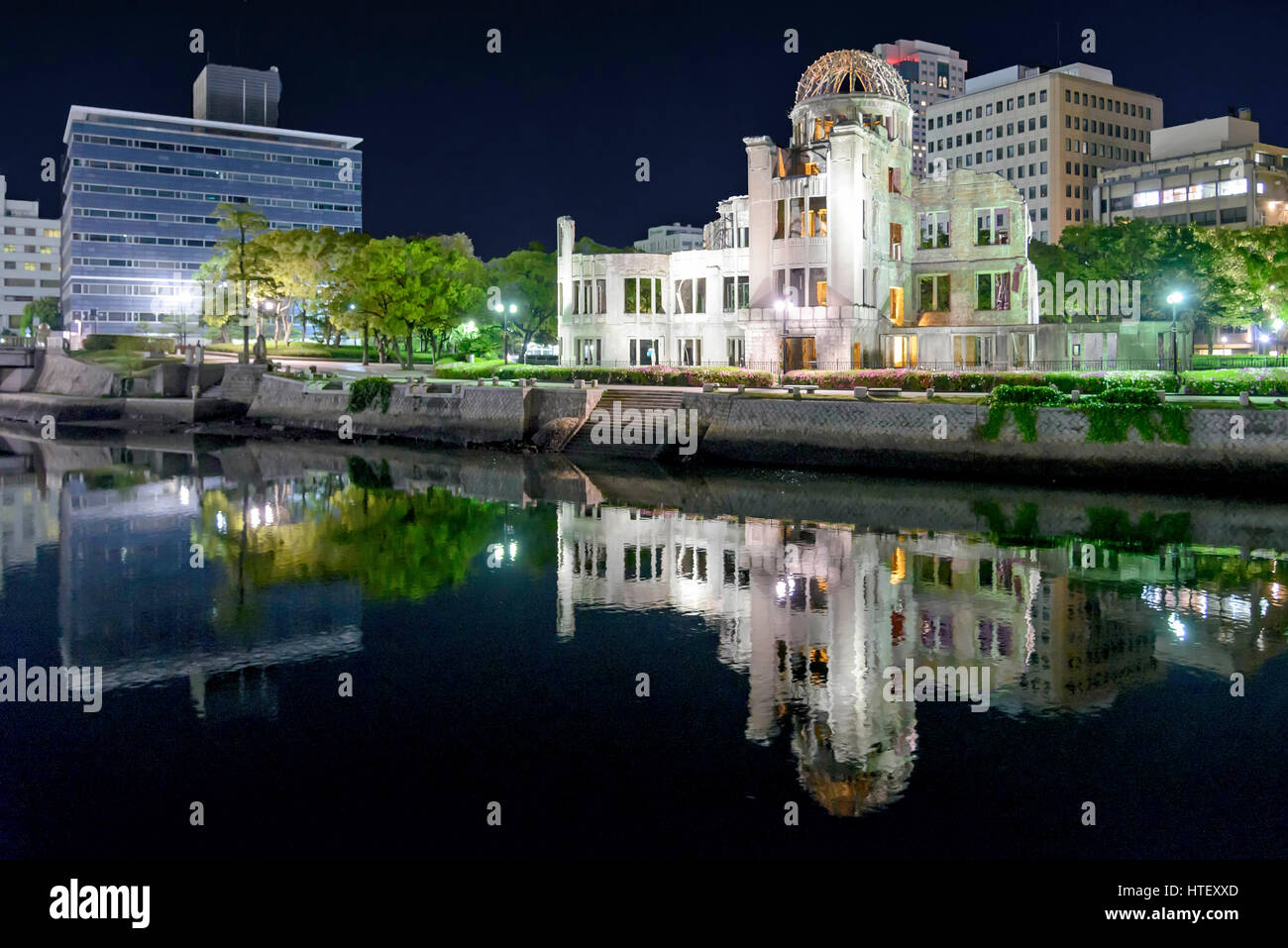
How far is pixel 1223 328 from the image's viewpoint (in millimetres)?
113438

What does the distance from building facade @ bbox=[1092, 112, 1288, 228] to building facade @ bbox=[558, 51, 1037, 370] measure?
2538 inches

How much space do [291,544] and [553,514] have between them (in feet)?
29.2

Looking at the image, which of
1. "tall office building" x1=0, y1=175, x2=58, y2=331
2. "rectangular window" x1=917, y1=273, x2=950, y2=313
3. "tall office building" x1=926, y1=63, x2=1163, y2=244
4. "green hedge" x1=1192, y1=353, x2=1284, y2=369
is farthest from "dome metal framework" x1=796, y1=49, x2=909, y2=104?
"tall office building" x1=0, y1=175, x2=58, y2=331

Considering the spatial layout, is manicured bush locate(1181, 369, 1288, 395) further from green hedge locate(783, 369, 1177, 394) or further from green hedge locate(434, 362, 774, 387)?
green hedge locate(434, 362, 774, 387)

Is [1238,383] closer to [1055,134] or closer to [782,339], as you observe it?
[782,339]

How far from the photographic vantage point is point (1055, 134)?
5694 inches

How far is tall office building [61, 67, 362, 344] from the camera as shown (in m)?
143

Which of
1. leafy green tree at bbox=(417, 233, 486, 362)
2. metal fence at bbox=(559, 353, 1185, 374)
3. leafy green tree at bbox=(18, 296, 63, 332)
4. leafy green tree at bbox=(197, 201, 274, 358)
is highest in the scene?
leafy green tree at bbox=(18, 296, 63, 332)

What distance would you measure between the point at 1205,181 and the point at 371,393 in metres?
105

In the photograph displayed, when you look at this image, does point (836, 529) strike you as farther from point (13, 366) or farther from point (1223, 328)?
point (1223, 328)

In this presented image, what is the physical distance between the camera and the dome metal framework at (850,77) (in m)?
67.9

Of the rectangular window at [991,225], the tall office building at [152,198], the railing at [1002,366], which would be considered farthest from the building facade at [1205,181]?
the tall office building at [152,198]

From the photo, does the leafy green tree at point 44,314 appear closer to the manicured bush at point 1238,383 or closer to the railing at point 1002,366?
the railing at point 1002,366
